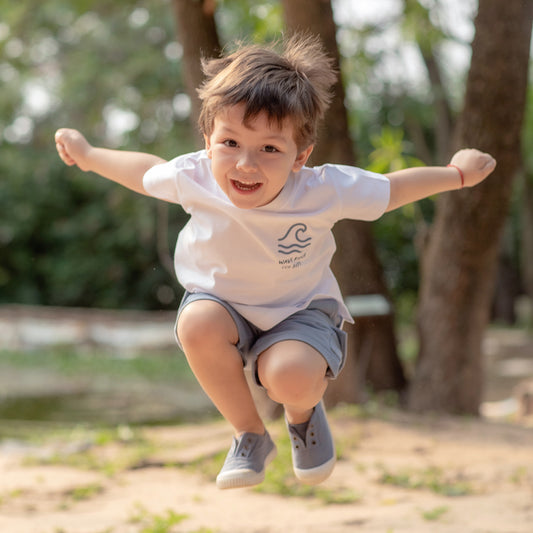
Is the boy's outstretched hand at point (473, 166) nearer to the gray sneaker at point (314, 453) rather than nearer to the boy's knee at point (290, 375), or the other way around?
the boy's knee at point (290, 375)

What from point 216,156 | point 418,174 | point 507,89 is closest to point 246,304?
point 216,156

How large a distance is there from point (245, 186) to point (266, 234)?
0.22m

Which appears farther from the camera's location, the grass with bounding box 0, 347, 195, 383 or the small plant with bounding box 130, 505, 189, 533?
the grass with bounding box 0, 347, 195, 383

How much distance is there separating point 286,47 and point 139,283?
14.5m

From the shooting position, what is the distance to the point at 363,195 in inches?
99.5

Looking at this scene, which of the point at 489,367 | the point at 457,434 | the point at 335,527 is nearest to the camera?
the point at 335,527

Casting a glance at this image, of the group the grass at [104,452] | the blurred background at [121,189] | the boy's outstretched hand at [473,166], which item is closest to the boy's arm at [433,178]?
the boy's outstretched hand at [473,166]

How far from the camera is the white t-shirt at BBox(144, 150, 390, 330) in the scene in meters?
2.46

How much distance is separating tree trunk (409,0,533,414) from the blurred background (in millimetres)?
2567

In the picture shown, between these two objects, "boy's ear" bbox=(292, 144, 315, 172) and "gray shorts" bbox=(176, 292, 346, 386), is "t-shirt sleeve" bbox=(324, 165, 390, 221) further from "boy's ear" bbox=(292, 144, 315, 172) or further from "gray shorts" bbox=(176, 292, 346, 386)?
"gray shorts" bbox=(176, 292, 346, 386)

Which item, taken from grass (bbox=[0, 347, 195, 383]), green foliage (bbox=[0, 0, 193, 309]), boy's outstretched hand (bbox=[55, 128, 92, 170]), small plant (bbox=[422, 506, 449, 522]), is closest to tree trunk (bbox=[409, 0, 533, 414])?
small plant (bbox=[422, 506, 449, 522])

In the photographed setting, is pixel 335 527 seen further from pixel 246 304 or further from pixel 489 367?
pixel 489 367

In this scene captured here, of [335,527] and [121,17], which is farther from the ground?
[121,17]

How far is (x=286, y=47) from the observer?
258 centimetres
